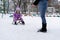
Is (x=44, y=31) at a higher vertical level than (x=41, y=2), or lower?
lower

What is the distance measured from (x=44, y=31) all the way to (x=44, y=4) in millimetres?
478

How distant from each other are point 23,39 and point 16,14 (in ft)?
8.56

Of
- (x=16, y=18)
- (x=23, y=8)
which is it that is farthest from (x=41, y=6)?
(x=23, y=8)

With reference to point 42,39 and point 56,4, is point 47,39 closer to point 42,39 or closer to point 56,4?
point 42,39

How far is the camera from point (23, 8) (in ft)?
54.7

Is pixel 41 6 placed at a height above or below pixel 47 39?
above

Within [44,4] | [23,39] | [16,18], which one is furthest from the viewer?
[16,18]

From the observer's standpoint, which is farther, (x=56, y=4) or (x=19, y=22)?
(x=56, y=4)

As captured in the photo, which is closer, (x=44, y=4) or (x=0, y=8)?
(x=44, y=4)

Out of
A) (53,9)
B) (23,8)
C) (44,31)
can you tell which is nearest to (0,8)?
(23,8)

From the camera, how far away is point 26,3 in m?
16.3

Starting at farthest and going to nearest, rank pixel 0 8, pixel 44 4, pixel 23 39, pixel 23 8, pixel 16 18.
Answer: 1. pixel 23 8
2. pixel 0 8
3. pixel 16 18
4. pixel 44 4
5. pixel 23 39

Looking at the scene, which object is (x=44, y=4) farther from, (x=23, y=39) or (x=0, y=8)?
(x=0, y=8)

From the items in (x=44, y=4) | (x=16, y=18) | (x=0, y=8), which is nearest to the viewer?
(x=44, y=4)
